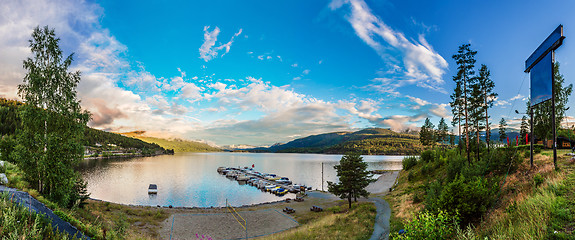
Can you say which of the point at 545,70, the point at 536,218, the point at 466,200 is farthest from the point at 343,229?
the point at 545,70

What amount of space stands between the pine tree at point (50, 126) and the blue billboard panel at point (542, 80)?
3071cm

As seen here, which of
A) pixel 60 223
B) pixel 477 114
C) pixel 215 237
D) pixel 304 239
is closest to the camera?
pixel 60 223

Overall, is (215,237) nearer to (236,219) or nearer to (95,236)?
(236,219)

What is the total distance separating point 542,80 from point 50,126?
107 feet

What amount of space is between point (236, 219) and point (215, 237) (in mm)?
7054

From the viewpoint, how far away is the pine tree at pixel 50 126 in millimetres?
16688

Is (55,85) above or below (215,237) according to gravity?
above

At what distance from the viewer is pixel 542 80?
12.9 metres

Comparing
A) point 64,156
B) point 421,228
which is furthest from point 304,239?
point 64,156

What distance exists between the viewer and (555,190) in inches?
364

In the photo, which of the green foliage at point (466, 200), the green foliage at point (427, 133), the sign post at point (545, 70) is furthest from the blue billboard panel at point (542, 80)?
the green foliage at point (427, 133)

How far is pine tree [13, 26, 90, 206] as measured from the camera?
16.7 meters

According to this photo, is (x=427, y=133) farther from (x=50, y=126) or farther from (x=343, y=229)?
(x=50, y=126)

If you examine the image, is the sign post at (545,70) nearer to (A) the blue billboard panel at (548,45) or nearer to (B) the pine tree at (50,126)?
(A) the blue billboard panel at (548,45)
